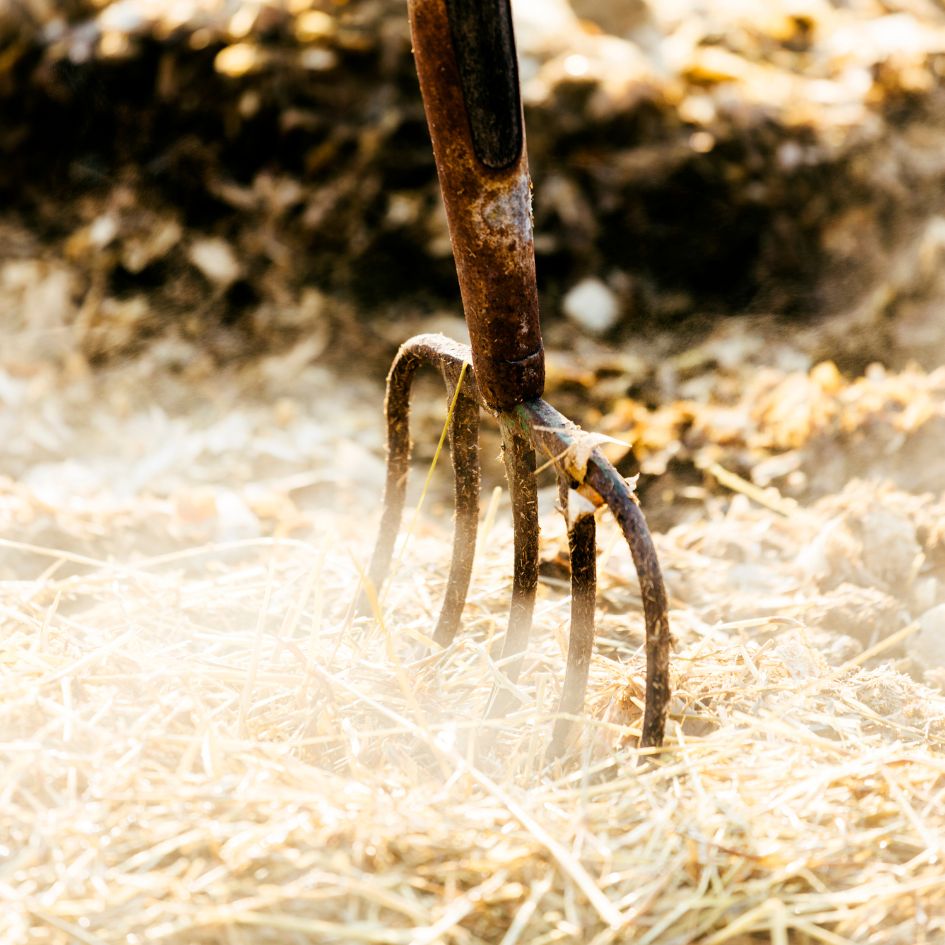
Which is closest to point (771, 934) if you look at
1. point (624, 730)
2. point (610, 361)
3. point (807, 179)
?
point (624, 730)

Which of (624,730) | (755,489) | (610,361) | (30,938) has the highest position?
(610,361)

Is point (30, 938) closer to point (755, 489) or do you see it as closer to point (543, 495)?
point (543, 495)

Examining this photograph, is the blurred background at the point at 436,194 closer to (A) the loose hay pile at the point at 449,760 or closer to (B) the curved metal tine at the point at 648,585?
(A) the loose hay pile at the point at 449,760

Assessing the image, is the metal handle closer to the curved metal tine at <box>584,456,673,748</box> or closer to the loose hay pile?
the curved metal tine at <box>584,456,673,748</box>

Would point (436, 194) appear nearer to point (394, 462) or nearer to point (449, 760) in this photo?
point (394, 462)

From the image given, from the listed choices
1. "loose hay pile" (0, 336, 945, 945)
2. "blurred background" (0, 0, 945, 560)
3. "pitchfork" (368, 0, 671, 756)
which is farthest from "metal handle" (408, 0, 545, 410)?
"blurred background" (0, 0, 945, 560)

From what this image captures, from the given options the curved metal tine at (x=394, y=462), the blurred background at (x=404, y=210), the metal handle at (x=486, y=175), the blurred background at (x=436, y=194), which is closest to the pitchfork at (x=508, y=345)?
the metal handle at (x=486, y=175)
